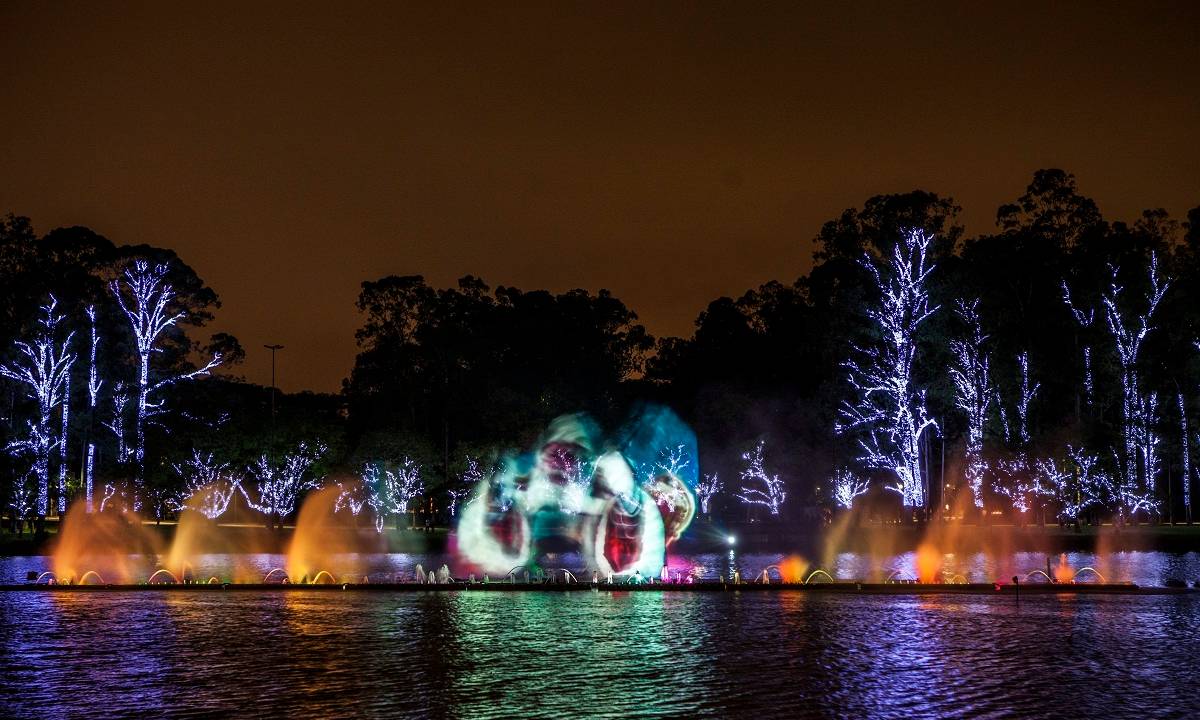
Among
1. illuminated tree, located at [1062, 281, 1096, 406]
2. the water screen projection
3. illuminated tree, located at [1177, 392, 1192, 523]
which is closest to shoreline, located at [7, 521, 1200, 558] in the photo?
the water screen projection

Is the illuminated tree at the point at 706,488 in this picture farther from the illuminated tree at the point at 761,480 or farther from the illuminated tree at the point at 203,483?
the illuminated tree at the point at 203,483

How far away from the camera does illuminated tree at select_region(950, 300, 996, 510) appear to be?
66.2 m

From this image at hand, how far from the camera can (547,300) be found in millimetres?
105000

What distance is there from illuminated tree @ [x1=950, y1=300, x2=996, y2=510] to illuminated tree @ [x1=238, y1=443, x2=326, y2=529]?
132ft

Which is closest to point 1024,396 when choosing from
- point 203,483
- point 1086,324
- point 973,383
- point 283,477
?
point 973,383

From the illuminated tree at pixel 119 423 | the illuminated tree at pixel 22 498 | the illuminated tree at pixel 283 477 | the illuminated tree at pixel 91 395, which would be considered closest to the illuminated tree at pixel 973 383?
the illuminated tree at pixel 283 477

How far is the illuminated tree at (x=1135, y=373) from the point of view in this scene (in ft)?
218

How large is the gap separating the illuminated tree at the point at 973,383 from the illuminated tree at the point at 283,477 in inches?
1585

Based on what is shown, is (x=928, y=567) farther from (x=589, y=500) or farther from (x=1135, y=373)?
(x=1135, y=373)

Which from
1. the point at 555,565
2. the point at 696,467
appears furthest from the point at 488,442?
the point at 555,565

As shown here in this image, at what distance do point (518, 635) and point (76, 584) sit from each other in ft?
54.7

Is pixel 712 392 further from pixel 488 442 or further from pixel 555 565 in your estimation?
pixel 555 565

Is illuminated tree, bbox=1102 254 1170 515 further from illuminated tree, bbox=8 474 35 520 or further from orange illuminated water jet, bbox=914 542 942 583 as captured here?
illuminated tree, bbox=8 474 35 520

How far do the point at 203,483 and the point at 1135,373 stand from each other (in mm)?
57479
